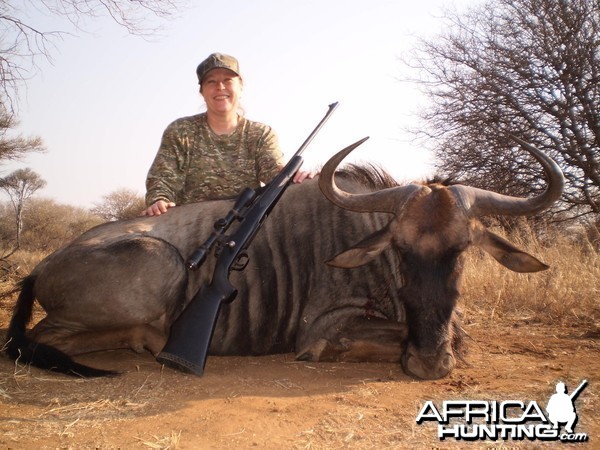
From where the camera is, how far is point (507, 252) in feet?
12.6

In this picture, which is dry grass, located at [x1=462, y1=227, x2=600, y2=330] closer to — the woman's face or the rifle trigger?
the rifle trigger

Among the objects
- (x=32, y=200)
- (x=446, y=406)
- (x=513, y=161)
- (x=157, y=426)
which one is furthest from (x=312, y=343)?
(x=32, y=200)

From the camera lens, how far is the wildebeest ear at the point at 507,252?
3785 millimetres

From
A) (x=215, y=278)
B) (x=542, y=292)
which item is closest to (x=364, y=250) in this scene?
(x=215, y=278)

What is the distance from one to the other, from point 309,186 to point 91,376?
2.23 m

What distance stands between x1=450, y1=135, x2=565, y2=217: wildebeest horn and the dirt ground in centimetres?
104

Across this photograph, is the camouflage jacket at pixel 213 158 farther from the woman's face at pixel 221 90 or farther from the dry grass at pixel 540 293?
the dry grass at pixel 540 293

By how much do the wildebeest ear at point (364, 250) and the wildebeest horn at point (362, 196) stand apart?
0.66ft

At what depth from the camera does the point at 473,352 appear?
411 cm

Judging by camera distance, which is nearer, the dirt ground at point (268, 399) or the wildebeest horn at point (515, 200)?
the dirt ground at point (268, 399)

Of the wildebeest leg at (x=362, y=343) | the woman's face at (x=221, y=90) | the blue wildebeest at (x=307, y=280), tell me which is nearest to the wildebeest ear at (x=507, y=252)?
the blue wildebeest at (x=307, y=280)

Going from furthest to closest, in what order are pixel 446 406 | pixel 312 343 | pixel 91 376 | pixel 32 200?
pixel 32 200 → pixel 312 343 → pixel 91 376 → pixel 446 406

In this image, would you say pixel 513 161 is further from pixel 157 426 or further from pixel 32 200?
pixel 32 200

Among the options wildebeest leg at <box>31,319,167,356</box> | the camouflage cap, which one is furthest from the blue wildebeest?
the camouflage cap
